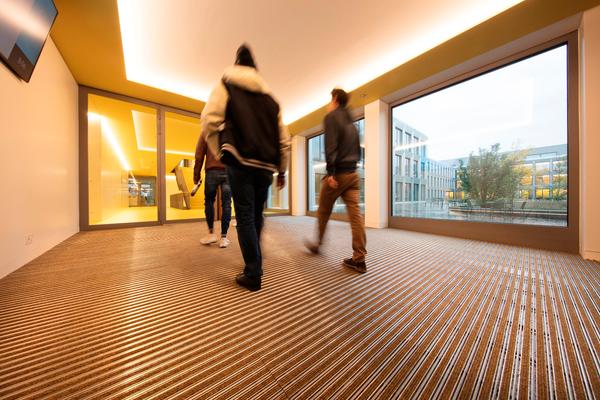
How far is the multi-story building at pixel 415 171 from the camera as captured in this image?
10.9ft

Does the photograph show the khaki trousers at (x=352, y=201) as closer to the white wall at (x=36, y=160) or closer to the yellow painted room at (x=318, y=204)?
the yellow painted room at (x=318, y=204)

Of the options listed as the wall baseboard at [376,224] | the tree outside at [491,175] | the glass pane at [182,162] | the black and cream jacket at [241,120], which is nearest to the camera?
the black and cream jacket at [241,120]

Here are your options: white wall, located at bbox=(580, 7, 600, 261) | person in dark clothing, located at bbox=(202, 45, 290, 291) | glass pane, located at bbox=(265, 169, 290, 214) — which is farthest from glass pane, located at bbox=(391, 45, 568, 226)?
glass pane, located at bbox=(265, 169, 290, 214)

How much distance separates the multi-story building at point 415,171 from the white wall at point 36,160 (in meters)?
4.63

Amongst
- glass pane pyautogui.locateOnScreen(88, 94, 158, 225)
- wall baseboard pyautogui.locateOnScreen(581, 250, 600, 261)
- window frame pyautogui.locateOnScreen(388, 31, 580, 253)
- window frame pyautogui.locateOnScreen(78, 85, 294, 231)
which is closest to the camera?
wall baseboard pyautogui.locateOnScreen(581, 250, 600, 261)

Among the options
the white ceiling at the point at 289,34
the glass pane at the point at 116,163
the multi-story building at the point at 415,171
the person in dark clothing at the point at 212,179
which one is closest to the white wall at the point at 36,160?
the glass pane at the point at 116,163

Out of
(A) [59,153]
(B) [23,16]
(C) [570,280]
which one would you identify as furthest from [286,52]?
(C) [570,280]

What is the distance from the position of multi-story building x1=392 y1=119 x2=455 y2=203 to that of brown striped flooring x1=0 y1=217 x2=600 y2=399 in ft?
6.30

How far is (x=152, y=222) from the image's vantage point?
3.93 metres

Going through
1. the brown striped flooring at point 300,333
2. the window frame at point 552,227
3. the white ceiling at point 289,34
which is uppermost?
the white ceiling at point 289,34

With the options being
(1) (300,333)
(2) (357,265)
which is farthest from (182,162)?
(1) (300,333)

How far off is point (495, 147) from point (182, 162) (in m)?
10.7

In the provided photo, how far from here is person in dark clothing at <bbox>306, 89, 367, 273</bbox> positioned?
61.8 inches

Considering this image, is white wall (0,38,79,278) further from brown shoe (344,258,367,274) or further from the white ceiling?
brown shoe (344,258,367,274)
